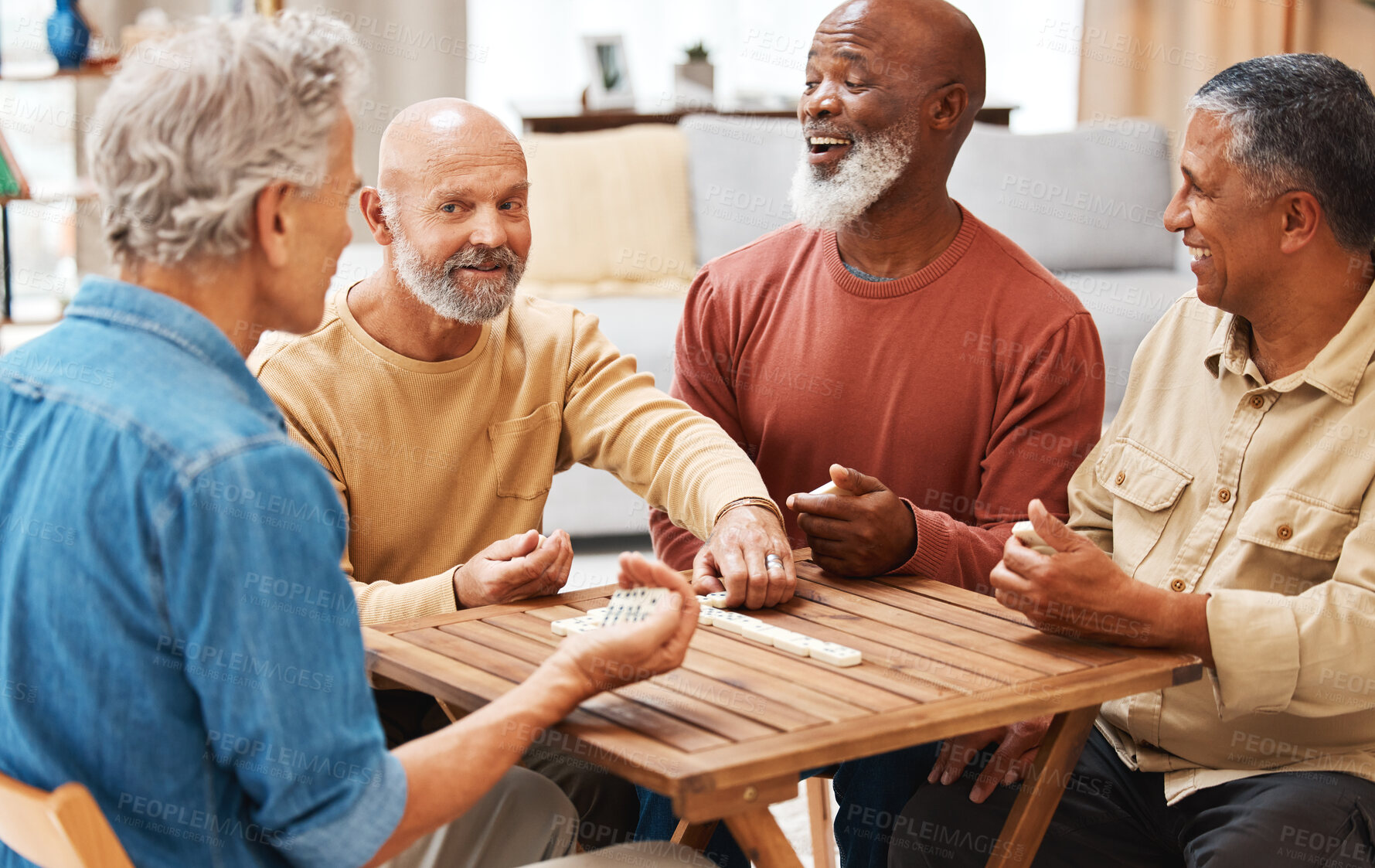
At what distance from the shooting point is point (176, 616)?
937mm

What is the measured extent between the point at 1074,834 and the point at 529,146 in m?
3.15

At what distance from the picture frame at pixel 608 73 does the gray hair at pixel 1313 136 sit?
3407 mm

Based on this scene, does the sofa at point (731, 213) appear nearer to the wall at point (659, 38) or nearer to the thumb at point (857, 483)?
the wall at point (659, 38)

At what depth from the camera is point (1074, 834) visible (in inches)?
63.2

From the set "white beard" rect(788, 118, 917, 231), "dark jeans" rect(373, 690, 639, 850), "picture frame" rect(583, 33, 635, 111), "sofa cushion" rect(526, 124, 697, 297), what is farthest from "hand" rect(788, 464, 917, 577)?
"picture frame" rect(583, 33, 635, 111)

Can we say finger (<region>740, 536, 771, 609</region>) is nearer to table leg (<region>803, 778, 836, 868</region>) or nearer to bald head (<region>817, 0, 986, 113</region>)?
table leg (<region>803, 778, 836, 868</region>)

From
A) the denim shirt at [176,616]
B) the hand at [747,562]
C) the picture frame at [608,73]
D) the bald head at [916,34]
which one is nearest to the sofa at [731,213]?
the picture frame at [608,73]

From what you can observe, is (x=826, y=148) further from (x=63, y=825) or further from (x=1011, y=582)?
(x=63, y=825)

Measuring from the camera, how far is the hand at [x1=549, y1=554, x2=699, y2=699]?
45.4 inches

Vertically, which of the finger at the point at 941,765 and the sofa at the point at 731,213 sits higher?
the sofa at the point at 731,213

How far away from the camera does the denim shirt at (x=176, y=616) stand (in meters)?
0.93

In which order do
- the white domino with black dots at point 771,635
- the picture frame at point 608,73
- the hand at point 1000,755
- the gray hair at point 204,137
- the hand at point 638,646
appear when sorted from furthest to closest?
the picture frame at point 608,73
the hand at point 1000,755
the white domino with black dots at point 771,635
the hand at point 638,646
the gray hair at point 204,137

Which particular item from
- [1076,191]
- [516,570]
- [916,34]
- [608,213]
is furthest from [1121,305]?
[516,570]

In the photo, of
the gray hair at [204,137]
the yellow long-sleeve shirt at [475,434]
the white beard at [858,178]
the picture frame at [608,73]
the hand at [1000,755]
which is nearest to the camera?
the gray hair at [204,137]
